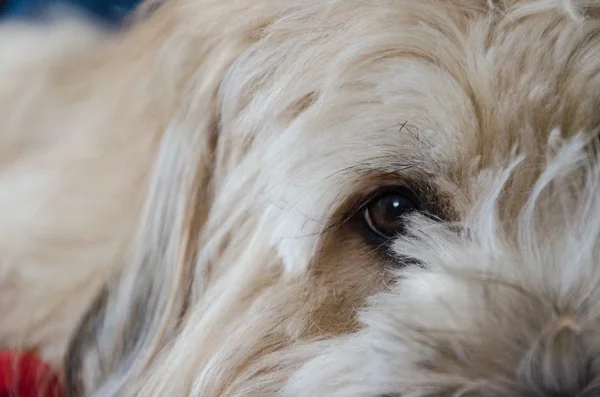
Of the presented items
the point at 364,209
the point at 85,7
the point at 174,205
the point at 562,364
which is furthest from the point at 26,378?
the point at 85,7

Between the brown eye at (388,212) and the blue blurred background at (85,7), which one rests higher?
the blue blurred background at (85,7)

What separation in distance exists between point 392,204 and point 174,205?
0.33m

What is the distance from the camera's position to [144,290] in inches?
44.9

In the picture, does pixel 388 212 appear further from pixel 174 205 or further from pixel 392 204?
pixel 174 205

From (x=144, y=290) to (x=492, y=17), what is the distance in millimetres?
630

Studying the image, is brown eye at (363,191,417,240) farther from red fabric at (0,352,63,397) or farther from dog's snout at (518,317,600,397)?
red fabric at (0,352,63,397)

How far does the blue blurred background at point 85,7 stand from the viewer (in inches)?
82.9

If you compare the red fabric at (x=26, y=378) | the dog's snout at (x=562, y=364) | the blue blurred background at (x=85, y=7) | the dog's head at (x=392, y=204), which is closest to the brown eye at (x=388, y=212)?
the dog's head at (x=392, y=204)

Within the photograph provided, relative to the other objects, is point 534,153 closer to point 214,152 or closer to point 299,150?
point 299,150

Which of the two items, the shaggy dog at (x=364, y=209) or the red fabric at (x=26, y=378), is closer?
the shaggy dog at (x=364, y=209)

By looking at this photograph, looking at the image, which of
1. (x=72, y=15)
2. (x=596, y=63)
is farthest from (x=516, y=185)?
(x=72, y=15)

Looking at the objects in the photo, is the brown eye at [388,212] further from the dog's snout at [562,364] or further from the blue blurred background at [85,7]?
the blue blurred background at [85,7]

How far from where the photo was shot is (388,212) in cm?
96

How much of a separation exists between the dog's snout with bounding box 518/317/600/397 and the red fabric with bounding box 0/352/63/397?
0.79m
